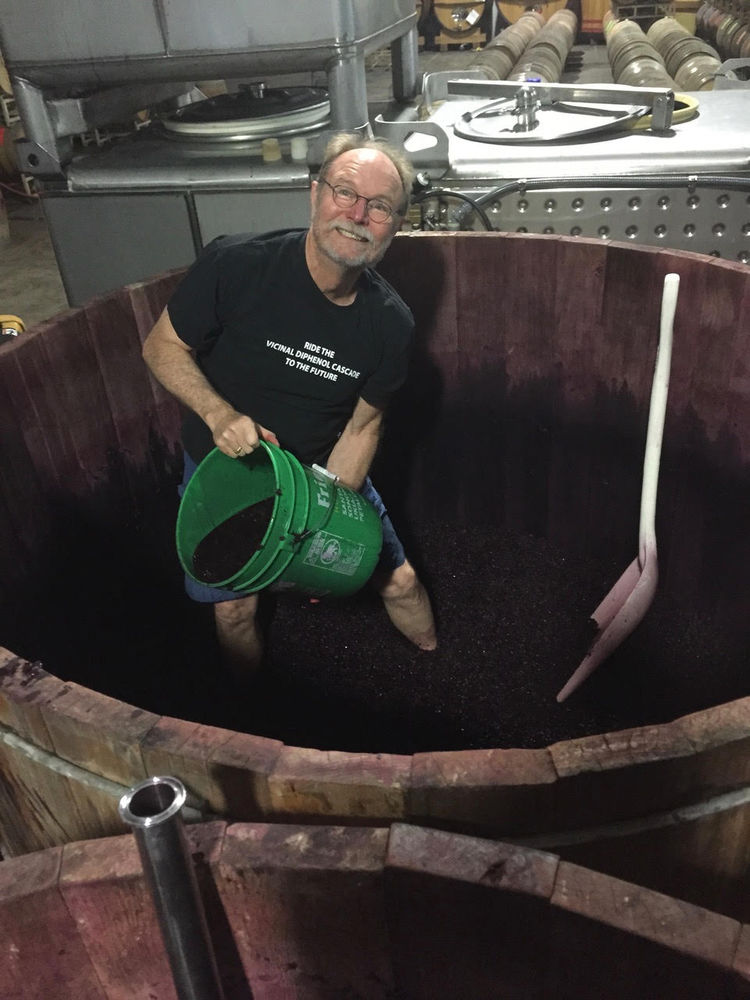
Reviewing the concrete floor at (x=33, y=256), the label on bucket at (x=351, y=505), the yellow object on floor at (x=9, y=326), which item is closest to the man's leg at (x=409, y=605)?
the label on bucket at (x=351, y=505)

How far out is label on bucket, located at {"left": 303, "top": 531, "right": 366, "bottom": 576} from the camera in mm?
1580

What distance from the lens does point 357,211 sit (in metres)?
1.66

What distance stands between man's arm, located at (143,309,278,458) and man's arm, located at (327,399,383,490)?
0.30 m

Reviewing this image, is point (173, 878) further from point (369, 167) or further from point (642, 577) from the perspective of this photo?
point (642, 577)

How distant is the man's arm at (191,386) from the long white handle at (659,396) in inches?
36.1

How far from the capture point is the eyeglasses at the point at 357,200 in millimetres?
1662

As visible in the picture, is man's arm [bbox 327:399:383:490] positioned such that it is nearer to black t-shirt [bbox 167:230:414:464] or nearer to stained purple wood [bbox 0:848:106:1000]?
black t-shirt [bbox 167:230:414:464]

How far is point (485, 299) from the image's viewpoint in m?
2.25

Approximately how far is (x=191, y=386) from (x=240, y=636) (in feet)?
2.25

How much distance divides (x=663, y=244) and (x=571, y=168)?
0.34 meters

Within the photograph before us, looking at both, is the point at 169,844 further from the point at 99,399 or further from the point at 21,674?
the point at 99,399

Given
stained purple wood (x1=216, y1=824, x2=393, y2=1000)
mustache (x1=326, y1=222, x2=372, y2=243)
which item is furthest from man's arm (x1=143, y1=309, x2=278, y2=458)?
stained purple wood (x1=216, y1=824, x2=393, y2=1000)

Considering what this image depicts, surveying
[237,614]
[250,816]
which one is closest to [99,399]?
[237,614]

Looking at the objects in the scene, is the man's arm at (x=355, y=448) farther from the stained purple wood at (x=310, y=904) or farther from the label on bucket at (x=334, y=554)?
the stained purple wood at (x=310, y=904)
